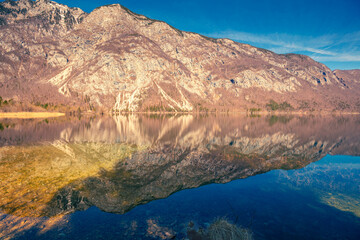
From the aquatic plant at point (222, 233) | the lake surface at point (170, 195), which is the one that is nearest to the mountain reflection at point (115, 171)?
the lake surface at point (170, 195)

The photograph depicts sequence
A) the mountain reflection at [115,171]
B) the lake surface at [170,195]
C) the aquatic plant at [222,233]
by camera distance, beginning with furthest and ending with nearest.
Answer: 1. the mountain reflection at [115,171]
2. the lake surface at [170,195]
3. the aquatic plant at [222,233]

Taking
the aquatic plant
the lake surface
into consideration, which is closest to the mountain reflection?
the lake surface

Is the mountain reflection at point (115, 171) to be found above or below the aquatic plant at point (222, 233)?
below

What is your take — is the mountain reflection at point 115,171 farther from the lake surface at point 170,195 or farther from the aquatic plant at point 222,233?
the aquatic plant at point 222,233

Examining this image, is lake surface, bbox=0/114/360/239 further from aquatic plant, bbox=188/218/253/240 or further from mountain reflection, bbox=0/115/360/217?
aquatic plant, bbox=188/218/253/240

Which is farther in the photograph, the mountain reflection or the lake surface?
the mountain reflection

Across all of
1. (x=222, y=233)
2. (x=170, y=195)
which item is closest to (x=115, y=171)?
(x=170, y=195)

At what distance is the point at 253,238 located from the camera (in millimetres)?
12086

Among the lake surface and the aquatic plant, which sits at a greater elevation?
the aquatic plant

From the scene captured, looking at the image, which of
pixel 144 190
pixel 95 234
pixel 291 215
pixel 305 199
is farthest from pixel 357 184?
pixel 95 234

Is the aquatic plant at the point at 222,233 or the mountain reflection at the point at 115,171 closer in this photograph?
the aquatic plant at the point at 222,233

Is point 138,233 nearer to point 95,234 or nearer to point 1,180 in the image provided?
point 95,234

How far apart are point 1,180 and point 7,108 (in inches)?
7488

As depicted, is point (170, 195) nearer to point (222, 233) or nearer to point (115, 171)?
point (222, 233)
